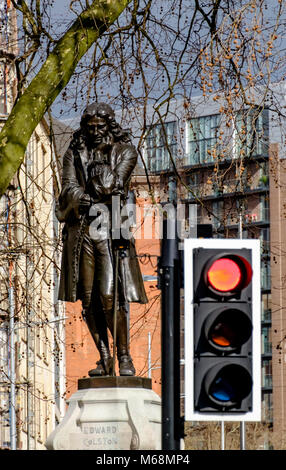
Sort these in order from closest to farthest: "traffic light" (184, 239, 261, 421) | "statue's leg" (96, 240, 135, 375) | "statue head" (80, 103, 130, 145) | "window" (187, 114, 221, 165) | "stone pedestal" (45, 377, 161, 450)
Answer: "traffic light" (184, 239, 261, 421) < "stone pedestal" (45, 377, 161, 450) < "statue's leg" (96, 240, 135, 375) < "statue head" (80, 103, 130, 145) < "window" (187, 114, 221, 165)

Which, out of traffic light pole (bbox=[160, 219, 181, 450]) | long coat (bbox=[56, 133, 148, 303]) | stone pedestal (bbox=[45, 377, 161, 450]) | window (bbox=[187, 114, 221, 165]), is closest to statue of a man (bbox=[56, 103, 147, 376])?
long coat (bbox=[56, 133, 148, 303])

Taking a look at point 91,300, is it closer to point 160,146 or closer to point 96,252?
point 96,252

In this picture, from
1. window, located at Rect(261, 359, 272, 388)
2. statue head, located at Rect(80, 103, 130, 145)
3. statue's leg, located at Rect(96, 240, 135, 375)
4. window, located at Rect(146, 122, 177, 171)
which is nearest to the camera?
statue's leg, located at Rect(96, 240, 135, 375)

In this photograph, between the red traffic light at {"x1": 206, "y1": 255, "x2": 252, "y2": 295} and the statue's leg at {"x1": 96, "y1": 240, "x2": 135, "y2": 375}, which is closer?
the red traffic light at {"x1": 206, "y1": 255, "x2": 252, "y2": 295}

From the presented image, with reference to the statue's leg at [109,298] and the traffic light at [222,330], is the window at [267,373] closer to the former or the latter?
the statue's leg at [109,298]

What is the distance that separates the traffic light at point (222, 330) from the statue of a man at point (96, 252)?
556 cm

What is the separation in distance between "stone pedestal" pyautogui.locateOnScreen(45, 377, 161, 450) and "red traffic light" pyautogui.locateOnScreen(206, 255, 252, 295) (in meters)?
5.05

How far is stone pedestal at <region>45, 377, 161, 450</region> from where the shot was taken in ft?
37.9

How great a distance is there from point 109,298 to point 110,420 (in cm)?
116

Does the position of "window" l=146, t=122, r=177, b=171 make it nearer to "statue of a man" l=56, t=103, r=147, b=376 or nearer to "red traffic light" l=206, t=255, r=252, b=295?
"statue of a man" l=56, t=103, r=147, b=376

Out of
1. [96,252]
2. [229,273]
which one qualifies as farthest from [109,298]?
[229,273]

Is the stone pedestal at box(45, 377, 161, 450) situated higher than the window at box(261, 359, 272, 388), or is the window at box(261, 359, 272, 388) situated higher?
the stone pedestal at box(45, 377, 161, 450)

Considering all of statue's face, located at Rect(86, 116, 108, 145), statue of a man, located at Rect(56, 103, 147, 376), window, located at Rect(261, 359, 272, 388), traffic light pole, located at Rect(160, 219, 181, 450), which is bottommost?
window, located at Rect(261, 359, 272, 388)

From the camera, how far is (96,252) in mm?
12297
